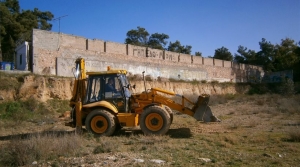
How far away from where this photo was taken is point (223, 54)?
6844cm

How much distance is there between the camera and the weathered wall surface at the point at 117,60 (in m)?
24.5

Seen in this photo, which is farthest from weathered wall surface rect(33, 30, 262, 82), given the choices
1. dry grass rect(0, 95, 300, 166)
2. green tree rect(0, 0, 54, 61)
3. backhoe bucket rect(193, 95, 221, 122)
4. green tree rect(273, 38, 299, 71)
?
backhoe bucket rect(193, 95, 221, 122)

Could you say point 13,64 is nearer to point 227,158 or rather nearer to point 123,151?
point 123,151

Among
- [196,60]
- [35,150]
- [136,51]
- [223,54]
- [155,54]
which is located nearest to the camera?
[35,150]

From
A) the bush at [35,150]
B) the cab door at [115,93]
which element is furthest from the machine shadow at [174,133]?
the bush at [35,150]

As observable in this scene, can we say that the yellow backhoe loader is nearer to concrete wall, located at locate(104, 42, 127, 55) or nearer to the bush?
the bush

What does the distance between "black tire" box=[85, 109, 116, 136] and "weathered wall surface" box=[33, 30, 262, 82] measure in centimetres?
1449

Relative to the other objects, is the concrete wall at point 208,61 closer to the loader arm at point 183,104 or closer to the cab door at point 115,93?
the loader arm at point 183,104

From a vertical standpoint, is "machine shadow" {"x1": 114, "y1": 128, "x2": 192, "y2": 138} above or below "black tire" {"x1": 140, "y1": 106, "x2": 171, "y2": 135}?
below

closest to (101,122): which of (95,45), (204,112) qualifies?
(204,112)

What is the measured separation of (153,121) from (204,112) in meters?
1.93

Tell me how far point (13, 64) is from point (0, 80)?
5175 mm

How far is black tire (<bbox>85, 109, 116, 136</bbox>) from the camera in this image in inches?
425

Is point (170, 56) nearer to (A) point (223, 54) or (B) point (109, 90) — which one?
(B) point (109, 90)
